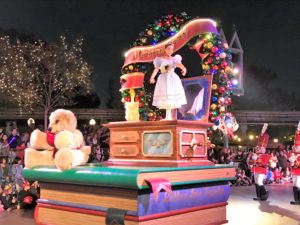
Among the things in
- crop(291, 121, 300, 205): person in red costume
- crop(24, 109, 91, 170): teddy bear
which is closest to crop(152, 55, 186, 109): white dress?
crop(24, 109, 91, 170): teddy bear

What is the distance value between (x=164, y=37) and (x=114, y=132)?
2347 mm

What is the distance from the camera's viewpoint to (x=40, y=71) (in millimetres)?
20484

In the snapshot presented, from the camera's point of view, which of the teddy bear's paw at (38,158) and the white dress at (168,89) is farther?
the white dress at (168,89)

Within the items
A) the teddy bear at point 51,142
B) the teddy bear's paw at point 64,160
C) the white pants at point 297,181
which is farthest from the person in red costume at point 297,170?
the teddy bear's paw at point 64,160

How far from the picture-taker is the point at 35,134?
5746 mm

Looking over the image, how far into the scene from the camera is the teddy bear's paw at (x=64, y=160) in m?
5.25

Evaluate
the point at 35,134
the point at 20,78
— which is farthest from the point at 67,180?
the point at 20,78

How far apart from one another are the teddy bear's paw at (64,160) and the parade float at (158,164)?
0.08 metres

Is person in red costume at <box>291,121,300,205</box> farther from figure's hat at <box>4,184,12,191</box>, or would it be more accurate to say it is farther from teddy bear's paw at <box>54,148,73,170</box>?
figure's hat at <box>4,184,12,191</box>

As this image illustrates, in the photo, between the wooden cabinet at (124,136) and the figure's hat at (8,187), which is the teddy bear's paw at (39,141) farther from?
the figure's hat at (8,187)

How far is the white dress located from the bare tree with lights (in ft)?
47.9

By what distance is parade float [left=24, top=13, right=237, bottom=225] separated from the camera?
15.1 ft

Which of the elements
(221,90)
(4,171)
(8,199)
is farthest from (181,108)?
(4,171)

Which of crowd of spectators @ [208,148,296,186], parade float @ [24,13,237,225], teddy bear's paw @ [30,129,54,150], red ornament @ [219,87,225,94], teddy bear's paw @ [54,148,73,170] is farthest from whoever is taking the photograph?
crowd of spectators @ [208,148,296,186]
